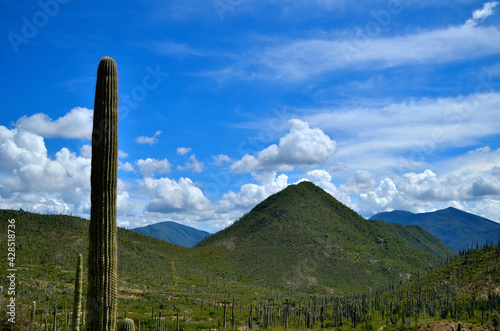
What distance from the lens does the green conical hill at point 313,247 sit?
318 ft

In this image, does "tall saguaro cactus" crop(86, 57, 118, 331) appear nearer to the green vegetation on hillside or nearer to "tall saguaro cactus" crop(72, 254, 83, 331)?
"tall saguaro cactus" crop(72, 254, 83, 331)

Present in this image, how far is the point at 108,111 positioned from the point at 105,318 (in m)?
5.24

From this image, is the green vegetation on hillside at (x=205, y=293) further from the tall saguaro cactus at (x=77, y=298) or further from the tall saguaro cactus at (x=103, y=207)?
the tall saguaro cactus at (x=103, y=207)

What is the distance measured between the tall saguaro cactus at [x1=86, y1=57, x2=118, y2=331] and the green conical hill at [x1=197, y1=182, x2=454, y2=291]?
8631cm

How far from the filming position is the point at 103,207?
9.90m

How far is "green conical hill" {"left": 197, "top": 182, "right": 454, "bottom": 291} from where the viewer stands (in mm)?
96938

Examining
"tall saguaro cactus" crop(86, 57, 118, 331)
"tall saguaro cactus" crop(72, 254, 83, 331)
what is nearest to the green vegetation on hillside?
"tall saguaro cactus" crop(72, 254, 83, 331)

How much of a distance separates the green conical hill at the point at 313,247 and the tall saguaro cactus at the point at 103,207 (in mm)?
86313

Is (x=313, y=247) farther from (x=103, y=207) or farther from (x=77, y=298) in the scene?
(x=103, y=207)

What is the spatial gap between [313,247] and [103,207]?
10354 cm

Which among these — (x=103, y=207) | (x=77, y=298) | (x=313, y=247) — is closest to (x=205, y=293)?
(x=313, y=247)

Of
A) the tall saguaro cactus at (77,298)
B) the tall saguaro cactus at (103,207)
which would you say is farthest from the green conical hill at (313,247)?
the tall saguaro cactus at (103,207)

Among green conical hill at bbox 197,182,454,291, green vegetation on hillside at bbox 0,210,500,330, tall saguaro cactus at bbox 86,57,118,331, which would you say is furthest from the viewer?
green conical hill at bbox 197,182,454,291

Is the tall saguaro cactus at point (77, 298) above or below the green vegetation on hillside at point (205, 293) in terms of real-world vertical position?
above
